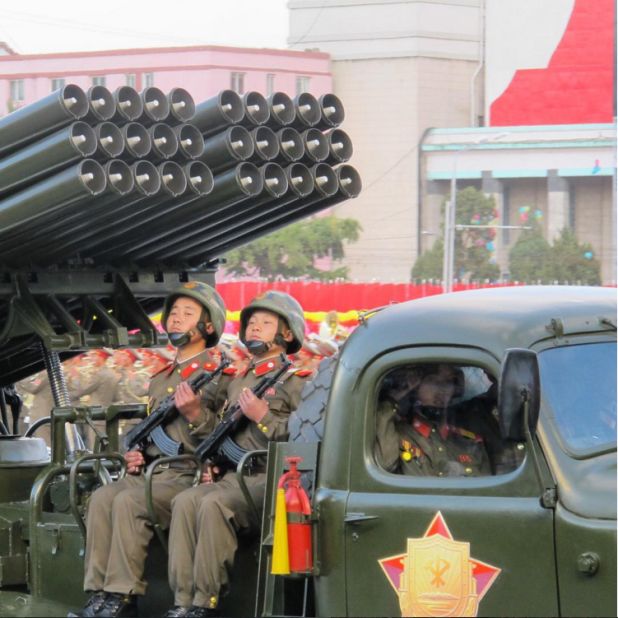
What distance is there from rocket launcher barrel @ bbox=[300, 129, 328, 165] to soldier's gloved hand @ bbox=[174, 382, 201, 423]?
1.28 meters

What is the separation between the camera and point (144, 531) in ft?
21.8

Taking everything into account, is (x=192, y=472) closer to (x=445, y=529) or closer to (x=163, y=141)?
(x=163, y=141)

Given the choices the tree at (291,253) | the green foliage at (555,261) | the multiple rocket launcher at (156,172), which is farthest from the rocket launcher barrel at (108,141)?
the tree at (291,253)

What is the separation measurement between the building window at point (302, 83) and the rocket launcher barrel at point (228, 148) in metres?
54.5

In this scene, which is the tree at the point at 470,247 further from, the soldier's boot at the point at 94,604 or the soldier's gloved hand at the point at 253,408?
the soldier's boot at the point at 94,604

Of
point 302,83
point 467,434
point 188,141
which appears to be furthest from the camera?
point 302,83

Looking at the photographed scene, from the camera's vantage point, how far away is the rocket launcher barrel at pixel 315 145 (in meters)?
7.43

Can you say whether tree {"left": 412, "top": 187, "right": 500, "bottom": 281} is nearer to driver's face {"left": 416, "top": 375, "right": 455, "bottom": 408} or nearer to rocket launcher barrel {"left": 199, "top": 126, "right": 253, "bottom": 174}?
rocket launcher barrel {"left": 199, "top": 126, "right": 253, "bottom": 174}

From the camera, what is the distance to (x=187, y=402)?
7.05 metres

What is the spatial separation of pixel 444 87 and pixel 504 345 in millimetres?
64941

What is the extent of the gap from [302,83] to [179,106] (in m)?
56.7

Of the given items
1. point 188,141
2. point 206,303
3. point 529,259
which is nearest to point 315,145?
point 188,141

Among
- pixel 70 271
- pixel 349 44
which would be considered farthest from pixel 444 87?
pixel 70 271

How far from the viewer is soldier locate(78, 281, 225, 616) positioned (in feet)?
21.5
